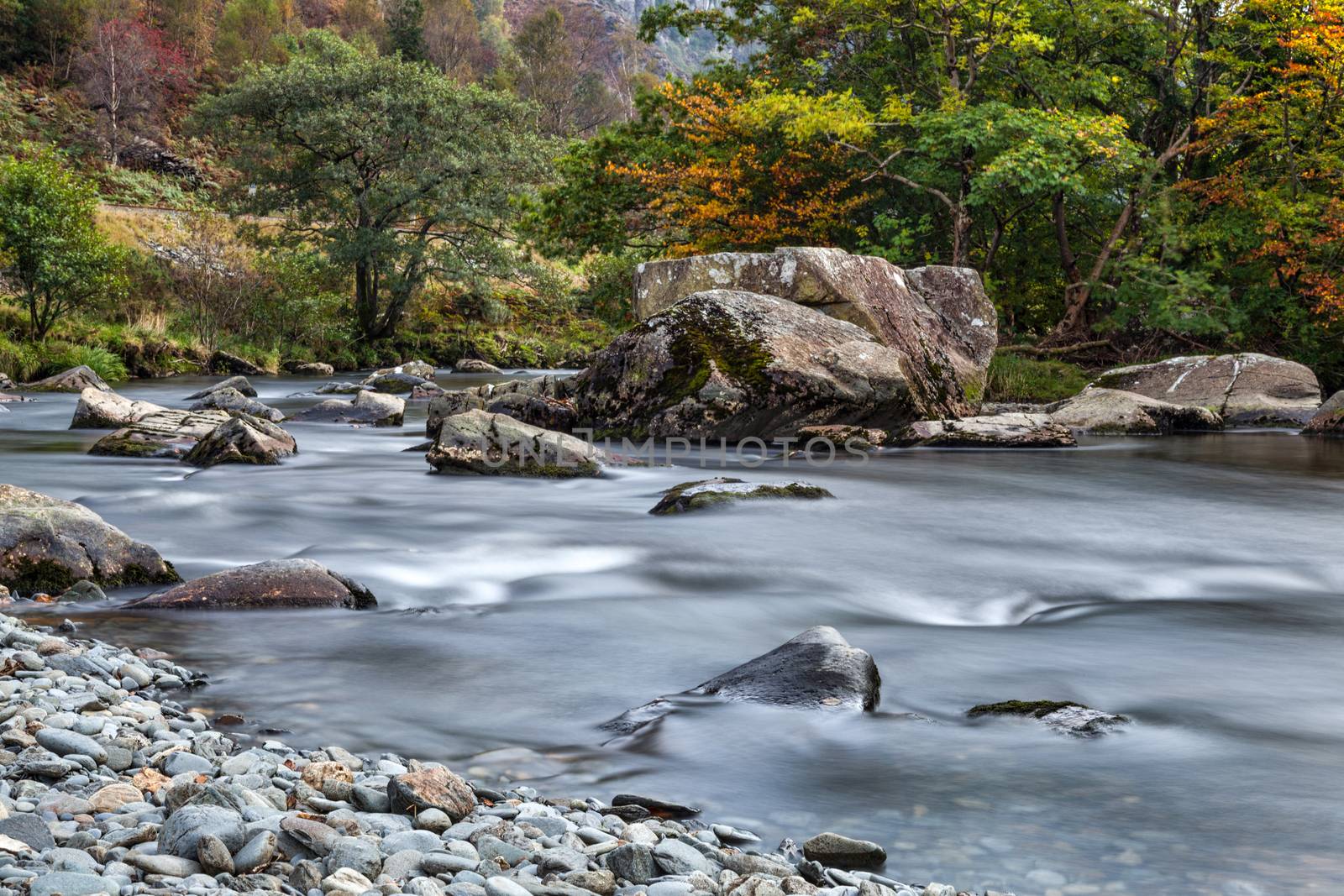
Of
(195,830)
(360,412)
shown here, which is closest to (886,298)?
(360,412)

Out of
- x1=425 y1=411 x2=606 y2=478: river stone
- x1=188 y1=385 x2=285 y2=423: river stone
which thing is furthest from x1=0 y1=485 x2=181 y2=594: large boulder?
x1=188 y1=385 x2=285 y2=423: river stone

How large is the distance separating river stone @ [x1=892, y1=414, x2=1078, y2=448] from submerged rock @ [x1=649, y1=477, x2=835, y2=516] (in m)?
4.90

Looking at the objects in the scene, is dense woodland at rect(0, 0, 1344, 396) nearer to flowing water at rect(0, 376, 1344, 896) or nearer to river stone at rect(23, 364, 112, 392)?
river stone at rect(23, 364, 112, 392)

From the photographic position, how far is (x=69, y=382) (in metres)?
19.7

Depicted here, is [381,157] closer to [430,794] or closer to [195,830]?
[430,794]

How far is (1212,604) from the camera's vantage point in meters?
6.34

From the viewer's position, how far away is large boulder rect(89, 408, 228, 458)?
11.2 meters

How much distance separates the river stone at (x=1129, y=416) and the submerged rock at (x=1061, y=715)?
38.6 ft

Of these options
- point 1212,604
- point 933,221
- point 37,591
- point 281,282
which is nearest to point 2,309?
point 281,282

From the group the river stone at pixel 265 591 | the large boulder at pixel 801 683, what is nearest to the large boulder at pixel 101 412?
the river stone at pixel 265 591

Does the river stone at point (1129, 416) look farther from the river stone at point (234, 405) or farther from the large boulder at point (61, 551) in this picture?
the large boulder at point (61, 551)

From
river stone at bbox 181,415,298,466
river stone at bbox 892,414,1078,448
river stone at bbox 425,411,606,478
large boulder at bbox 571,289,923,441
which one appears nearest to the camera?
river stone at bbox 425,411,606,478

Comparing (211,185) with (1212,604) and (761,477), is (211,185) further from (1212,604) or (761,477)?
(1212,604)

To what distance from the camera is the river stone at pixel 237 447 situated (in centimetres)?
1087
